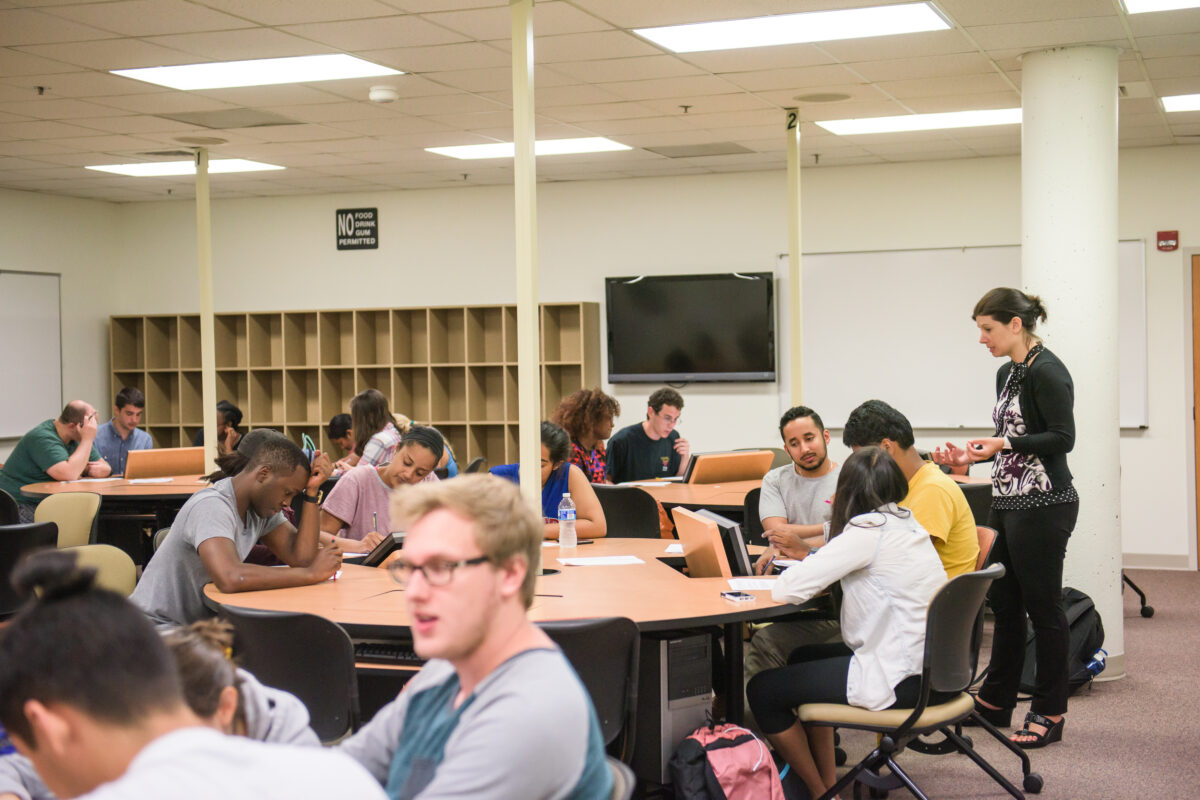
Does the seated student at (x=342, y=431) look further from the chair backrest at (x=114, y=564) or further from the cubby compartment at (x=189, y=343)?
the chair backrest at (x=114, y=564)

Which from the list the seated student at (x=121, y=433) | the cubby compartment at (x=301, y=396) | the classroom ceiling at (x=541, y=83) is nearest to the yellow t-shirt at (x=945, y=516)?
the classroom ceiling at (x=541, y=83)

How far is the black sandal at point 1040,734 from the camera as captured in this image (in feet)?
15.0

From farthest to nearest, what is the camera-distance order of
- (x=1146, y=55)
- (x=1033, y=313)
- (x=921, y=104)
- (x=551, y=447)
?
(x=921, y=104) → (x=1146, y=55) → (x=551, y=447) → (x=1033, y=313)

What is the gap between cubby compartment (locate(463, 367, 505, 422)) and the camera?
10.1 m

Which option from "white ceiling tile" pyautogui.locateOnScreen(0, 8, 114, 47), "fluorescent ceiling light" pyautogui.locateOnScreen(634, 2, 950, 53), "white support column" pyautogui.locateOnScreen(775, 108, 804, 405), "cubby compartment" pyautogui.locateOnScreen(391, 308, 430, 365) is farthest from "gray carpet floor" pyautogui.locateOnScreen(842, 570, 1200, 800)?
"cubby compartment" pyautogui.locateOnScreen(391, 308, 430, 365)

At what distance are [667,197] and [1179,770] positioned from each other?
251 inches

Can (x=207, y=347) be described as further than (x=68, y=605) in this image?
Yes

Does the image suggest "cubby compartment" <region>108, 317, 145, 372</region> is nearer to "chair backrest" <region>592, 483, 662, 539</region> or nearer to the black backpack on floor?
"chair backrest" <region>592, 483, 662, 539</region>

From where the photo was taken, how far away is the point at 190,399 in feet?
35.1

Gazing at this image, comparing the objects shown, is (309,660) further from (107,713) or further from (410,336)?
(410,336)

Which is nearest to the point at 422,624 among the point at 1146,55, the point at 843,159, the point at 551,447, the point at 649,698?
the point at 649,698

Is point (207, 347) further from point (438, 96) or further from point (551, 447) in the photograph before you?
point (551, 447)

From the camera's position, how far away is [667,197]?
9695mm

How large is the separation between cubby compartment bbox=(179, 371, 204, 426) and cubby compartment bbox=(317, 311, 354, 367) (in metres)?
1.31
